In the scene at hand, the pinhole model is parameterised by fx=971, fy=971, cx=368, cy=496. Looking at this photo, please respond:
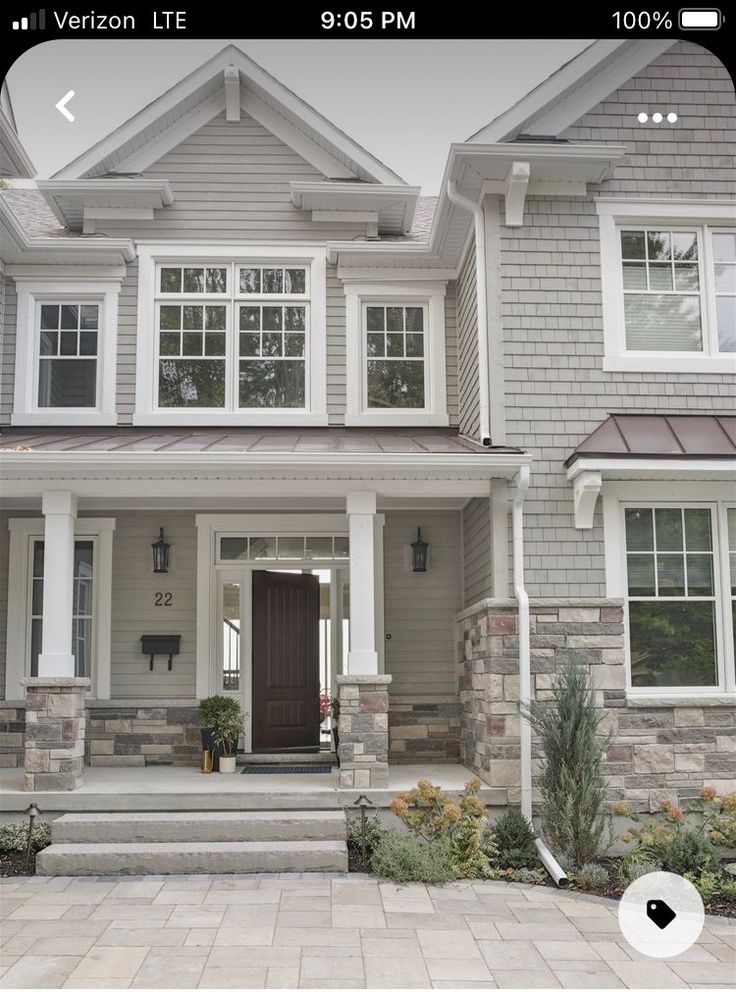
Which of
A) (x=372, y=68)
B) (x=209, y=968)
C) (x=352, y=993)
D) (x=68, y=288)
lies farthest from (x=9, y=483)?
(x=372, y=68)

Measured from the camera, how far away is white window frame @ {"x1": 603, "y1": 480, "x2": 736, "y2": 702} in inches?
299

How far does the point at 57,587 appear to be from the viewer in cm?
755

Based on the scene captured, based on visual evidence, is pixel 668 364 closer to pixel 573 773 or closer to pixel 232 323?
pixel 573 773

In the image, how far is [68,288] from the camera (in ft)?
31.7

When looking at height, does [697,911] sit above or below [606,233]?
below

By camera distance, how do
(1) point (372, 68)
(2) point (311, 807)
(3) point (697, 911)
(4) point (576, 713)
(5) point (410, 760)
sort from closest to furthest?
(1) point (372, 68) < (3) point (697, 911) < (4) point (576, 713) < (2) point (311, 807) < (5) point (410, 760)

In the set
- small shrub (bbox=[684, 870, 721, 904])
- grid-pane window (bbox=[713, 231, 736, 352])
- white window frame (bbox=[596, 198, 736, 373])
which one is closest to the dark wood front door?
white window frame (bbox=[596, 198, 736, 373])

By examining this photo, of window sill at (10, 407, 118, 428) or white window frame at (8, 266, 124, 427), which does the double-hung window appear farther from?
white window frame at (8, 266, 124, 427)

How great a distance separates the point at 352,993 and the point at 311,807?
322 cm

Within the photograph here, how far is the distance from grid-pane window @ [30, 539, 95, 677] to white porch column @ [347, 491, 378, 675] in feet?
10.2

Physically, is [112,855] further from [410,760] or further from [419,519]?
[419,519]

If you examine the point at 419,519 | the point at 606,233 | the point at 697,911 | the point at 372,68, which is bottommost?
the point at 697,911
